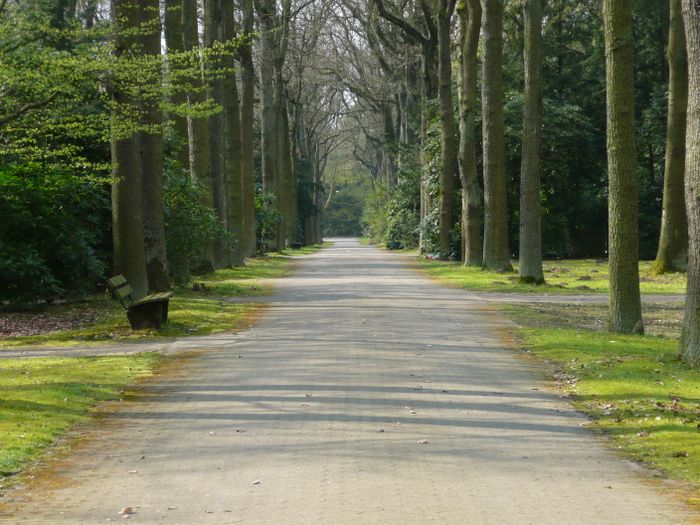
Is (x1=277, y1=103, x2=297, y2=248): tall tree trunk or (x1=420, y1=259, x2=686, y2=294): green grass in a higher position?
(x1=277, y1=103, x2=297, y2=248): tall tree trunk

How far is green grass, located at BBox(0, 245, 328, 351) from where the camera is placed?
16156 mm

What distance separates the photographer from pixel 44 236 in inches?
779

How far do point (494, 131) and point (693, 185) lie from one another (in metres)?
18.5

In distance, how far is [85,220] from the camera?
2197 cm

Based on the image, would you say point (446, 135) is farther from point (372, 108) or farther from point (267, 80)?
point (372, 108)

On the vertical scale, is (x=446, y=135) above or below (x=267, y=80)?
below

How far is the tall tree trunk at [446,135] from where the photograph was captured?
39.0 m

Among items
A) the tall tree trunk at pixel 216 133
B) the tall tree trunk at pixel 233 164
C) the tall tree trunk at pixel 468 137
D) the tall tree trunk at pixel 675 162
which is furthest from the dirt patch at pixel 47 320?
the tall tree trunk at pixel 675 162

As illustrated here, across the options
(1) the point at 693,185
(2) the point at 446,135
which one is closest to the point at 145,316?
(1) the point at 693,185

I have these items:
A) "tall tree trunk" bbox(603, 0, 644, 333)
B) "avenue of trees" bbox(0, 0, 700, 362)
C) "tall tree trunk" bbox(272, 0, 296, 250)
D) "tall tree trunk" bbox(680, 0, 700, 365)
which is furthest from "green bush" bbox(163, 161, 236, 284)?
"tall tree trunk" bbox(272, 0, 296, 250)

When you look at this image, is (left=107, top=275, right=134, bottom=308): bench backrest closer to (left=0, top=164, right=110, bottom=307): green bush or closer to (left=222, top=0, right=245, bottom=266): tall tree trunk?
(left=0, top=164, right=110, bottom=307): green bush

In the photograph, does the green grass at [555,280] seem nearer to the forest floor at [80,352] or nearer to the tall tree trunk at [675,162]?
the tall tree trunk at [675,162]

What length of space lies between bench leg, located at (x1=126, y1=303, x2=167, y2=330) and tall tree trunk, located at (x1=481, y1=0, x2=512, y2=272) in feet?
52.2

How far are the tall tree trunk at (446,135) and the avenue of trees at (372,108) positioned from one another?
90mm
